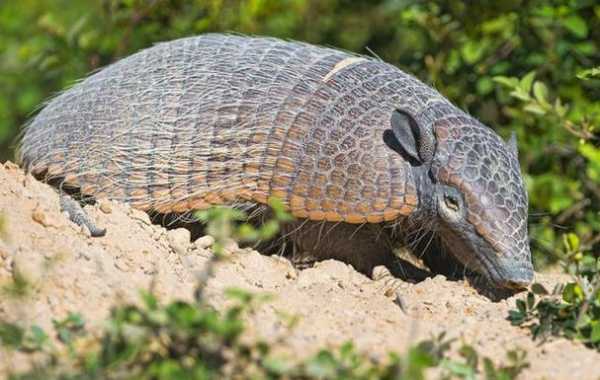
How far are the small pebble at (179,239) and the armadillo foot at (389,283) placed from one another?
126 centimetres

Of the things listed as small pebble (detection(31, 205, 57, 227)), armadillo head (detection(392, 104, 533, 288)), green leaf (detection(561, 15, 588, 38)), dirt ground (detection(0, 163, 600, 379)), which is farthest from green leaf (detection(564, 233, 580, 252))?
small pebble (detection(31, 205, 57, 227))

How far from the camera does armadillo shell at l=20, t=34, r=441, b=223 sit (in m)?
6.84

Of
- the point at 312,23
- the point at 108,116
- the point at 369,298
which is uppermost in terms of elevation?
the point at 108,116

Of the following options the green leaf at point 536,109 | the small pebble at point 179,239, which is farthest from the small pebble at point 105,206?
the green leaf at point 536,109

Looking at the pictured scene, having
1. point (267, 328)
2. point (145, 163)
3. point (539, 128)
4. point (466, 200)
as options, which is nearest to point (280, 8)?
point (539, 128)

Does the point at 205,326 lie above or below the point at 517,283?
above

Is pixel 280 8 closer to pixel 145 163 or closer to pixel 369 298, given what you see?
pixel 145 163

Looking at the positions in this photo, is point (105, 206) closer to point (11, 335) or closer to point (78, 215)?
point (78, 215)

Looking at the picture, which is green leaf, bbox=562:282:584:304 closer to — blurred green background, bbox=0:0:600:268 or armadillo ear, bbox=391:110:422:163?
armadillo ear, bbox=391:110:422:163

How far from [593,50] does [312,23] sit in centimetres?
432

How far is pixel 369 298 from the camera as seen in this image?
21.0ft

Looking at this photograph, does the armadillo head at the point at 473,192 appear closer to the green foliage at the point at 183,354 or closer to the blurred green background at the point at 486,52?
the blurred green background at the point at 486,52

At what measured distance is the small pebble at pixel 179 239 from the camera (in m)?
6.74

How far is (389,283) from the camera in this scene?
6867 mm
